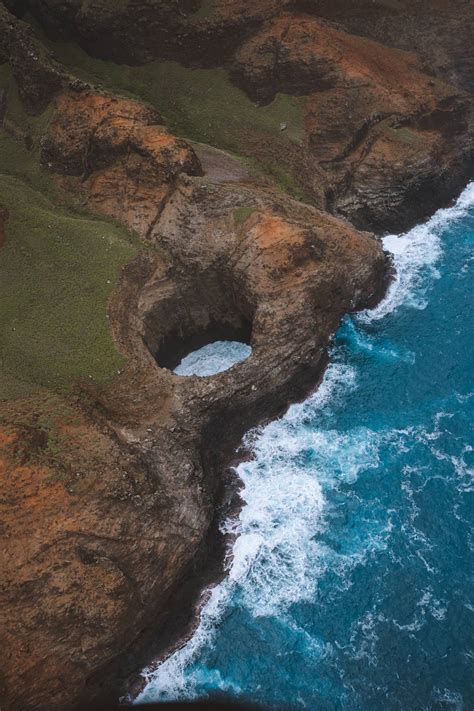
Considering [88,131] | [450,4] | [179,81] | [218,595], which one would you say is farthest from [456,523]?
[450,4]

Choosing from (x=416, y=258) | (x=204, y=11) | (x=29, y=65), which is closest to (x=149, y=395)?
(x=416, y=258)

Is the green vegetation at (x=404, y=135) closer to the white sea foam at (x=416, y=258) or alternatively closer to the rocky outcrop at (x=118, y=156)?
the white sea foam at (x=416, y=258)

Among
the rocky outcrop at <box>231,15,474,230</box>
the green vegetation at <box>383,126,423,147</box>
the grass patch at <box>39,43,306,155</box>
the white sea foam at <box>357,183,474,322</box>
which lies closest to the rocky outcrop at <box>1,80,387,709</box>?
the white sea foam at <box>357,183,474,322</box>

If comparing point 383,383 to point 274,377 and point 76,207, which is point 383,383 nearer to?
point 274,377

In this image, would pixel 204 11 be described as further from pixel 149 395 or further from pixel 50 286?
pixel 149 395

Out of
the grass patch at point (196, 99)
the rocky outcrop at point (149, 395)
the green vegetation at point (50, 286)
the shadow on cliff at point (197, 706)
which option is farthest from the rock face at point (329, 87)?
the shadow on cliff at point (197, 706)

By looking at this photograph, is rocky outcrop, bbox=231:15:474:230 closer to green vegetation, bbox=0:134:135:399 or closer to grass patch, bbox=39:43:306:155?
grass patch, bbox=39:43:306:155
